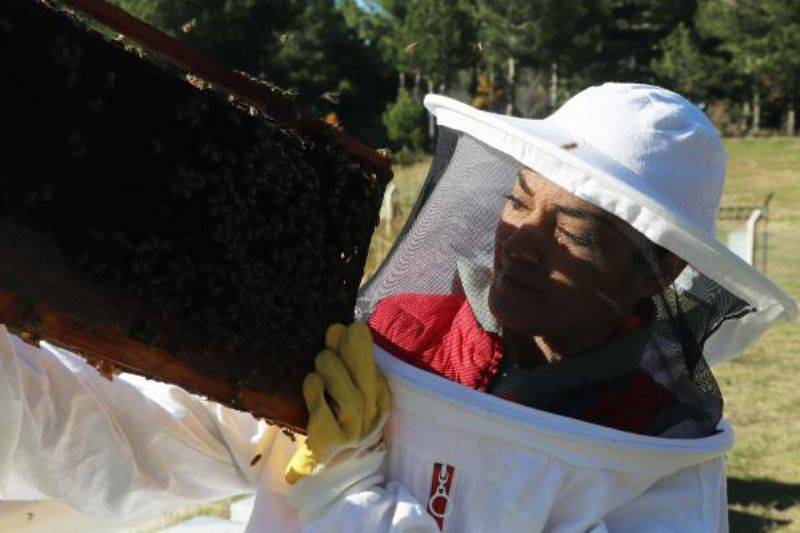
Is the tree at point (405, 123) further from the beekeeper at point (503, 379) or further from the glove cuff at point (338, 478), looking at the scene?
Answer: the glove cuff at point (338, 478)

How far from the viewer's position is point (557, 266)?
6.42 ft

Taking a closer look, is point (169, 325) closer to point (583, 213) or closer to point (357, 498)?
point (357, 498)

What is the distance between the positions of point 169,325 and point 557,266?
0.78 meters

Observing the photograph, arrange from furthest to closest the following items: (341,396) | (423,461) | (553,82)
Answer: (553,82), (423,461), (341,396)

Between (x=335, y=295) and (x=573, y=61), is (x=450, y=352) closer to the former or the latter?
(x=335, y=295)

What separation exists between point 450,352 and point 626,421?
0.38 metres

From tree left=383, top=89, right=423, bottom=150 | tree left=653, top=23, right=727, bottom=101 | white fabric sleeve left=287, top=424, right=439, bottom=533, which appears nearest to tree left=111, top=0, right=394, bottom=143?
tree left=383, top=89, right=423, bottom=150

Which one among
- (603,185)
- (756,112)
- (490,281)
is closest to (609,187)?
(603,185)

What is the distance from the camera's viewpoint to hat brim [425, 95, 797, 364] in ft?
5.86

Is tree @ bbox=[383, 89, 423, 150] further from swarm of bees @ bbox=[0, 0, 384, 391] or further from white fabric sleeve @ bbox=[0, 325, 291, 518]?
swarm of bees @ bbox=[0, 0, 384, 391]

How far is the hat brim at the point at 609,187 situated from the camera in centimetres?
179

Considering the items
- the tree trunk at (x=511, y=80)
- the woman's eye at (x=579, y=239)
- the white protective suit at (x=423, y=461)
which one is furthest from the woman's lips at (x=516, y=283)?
the tree trunk at (x=511, y=80)

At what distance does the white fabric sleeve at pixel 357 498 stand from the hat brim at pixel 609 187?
588 millimetres

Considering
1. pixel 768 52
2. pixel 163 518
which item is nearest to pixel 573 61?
pixel 768 52
